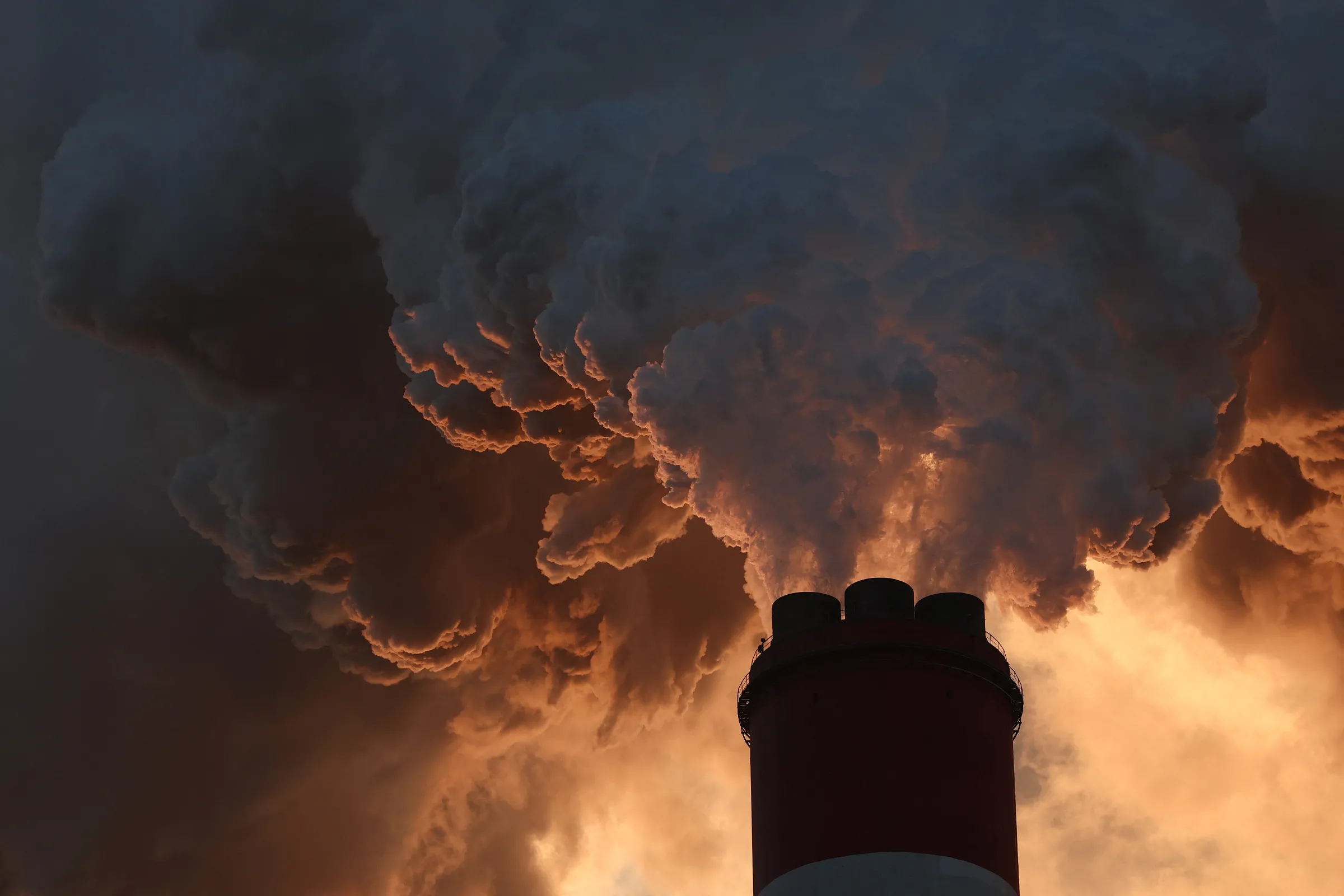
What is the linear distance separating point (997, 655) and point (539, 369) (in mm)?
26669

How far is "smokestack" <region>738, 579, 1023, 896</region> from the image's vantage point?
4469cm

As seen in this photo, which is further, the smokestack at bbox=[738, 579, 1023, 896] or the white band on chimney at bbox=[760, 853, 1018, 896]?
the smokestack at bbox=[738, 579, 1023, 896]

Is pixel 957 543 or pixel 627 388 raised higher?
pixel 627 388

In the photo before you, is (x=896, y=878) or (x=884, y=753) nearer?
(x=896, y=878)

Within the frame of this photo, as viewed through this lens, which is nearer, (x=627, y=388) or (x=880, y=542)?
(x=880, y=542)

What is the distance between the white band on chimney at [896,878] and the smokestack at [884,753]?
38 millimetres

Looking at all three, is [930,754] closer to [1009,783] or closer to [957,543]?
[1009,783]

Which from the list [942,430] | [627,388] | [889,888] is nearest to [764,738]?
[889,888]

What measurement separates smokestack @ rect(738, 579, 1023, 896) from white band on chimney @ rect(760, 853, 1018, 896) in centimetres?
4

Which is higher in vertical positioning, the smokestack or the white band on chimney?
the smokestack

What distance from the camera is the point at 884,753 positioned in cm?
4572

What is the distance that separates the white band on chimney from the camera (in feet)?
144

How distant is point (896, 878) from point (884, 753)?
11.1 ft

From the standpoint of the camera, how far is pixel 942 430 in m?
55.8
